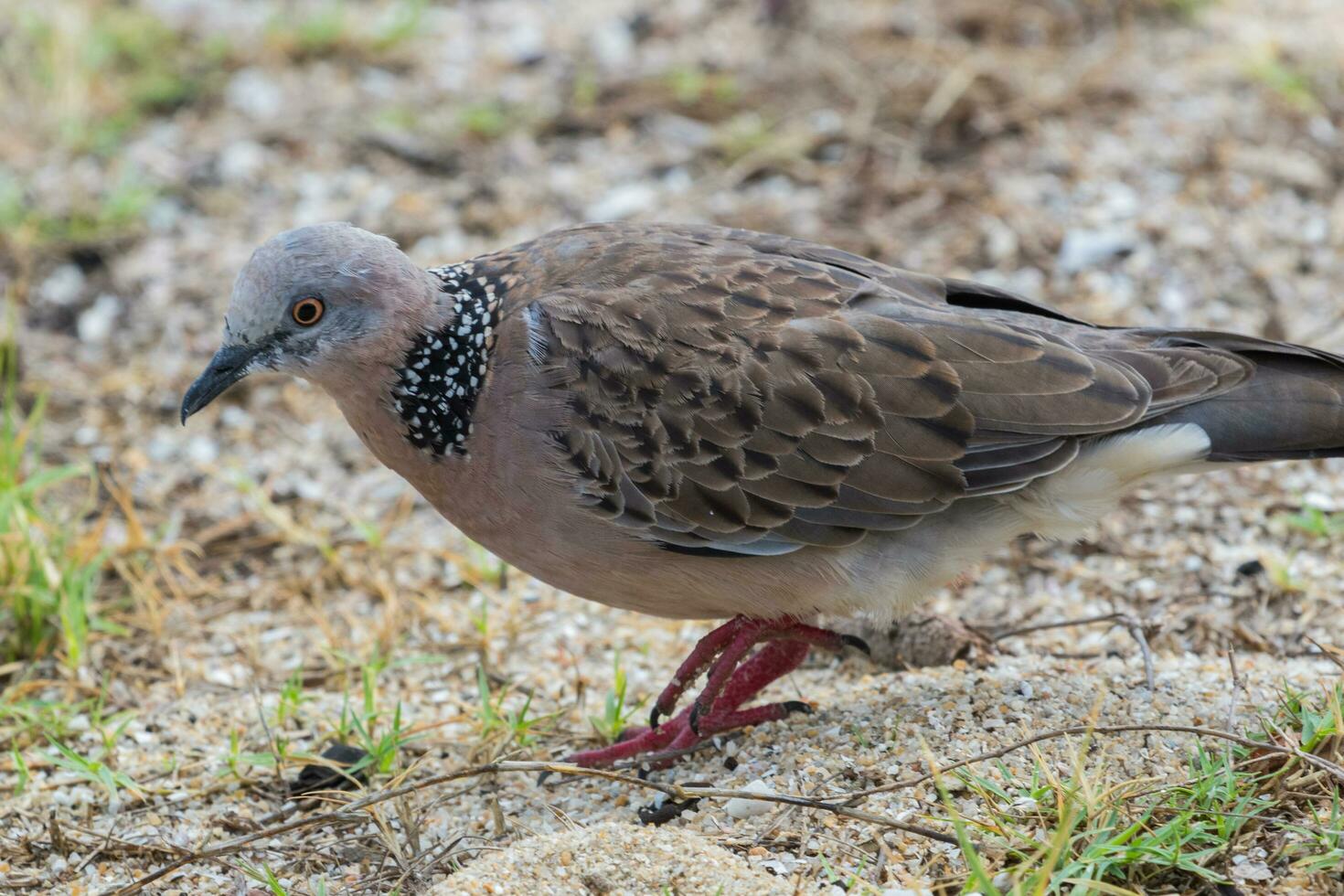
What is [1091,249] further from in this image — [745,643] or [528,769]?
[528,769]

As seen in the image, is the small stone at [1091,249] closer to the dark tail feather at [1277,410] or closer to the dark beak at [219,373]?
the dark tail feather at [1277,410]

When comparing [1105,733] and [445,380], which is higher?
[445,380]

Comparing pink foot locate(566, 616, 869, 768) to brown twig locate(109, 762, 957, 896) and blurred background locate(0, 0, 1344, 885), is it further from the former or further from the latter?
brown twig locate(109, 762, 957, 896)

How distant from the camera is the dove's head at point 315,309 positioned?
3.75m

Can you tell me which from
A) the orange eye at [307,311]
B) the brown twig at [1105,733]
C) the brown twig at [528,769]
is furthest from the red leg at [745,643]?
the orange eye at [307,311]

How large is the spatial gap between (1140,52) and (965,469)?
438 cm

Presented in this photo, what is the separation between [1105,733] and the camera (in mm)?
3445

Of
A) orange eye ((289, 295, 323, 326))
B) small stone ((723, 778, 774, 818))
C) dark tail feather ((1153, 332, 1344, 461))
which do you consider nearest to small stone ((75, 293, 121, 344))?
orange eye ((289, 295, 323, 326))

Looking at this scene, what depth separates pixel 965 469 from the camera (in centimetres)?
366

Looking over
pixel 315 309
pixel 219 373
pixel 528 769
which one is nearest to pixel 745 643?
pixel 528 769

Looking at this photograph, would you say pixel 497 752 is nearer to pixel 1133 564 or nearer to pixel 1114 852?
pixel 1114 852

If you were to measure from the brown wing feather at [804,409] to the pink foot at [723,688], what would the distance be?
329mm

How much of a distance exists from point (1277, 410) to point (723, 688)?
164 cm

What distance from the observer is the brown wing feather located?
3668 millimetres
